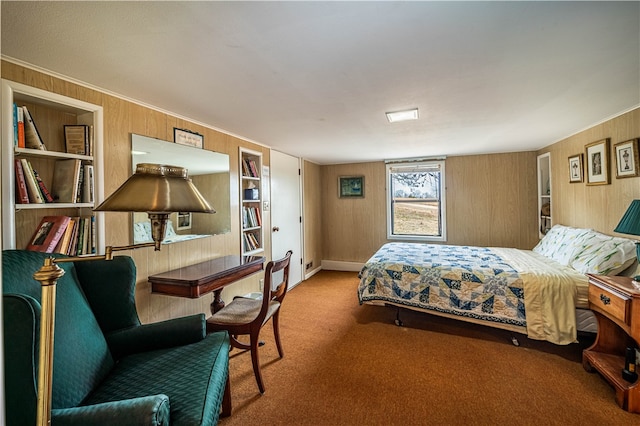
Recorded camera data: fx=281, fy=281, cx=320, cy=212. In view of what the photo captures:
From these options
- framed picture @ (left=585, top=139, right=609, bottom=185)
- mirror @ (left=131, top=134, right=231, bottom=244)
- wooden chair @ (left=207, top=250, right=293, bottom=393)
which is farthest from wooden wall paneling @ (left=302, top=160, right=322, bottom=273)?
framed picture @ (left=585, top=139, right=609, bottom=185)

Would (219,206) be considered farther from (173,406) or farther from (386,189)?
(386,189)

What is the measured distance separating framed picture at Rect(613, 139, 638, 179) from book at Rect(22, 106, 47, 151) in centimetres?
426

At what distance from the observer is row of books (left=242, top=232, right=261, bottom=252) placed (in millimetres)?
3348

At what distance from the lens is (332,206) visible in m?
5.44

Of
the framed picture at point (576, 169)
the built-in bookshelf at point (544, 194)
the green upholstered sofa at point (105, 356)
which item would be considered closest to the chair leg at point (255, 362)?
the green upholstered sofa at point (105, 356)

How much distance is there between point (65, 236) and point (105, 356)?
0.80 metres

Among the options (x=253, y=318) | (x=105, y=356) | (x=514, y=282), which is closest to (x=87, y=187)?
(x=105, y=356)

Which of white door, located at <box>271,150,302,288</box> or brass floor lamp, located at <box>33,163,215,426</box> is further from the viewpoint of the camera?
white door, located at <box>271,150,302,288</box>

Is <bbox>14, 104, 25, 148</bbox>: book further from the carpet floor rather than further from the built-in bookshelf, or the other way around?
the built-in bookshelf

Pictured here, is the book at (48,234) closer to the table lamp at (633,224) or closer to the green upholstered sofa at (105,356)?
the green upholstered sofa at (105,356)

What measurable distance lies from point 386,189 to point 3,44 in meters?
4.57

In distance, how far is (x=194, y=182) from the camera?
265 cm

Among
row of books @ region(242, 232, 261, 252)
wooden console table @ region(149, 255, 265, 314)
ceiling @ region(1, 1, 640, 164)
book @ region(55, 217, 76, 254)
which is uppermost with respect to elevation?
ceiling @ region(1, 1, 640, 164)

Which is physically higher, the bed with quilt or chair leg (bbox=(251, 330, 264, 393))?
the bed with quilt
